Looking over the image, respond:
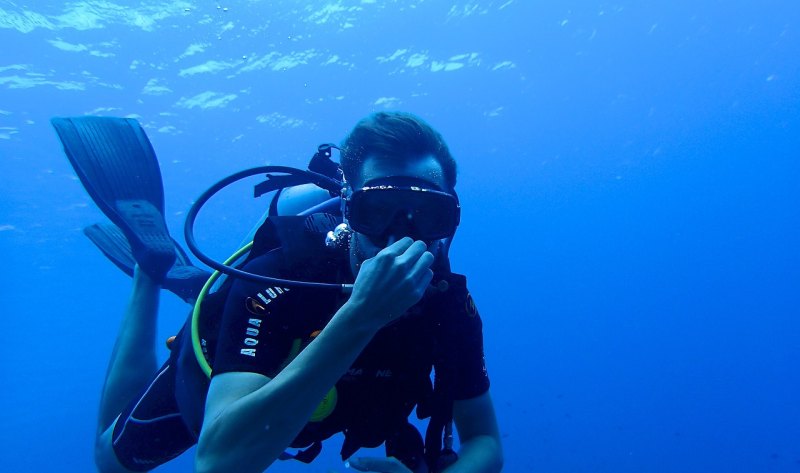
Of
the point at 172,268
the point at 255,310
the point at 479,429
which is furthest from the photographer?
the point at 172,268

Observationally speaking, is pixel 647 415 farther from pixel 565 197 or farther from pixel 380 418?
pixel 380 418

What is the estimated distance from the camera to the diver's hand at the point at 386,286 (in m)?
1.89

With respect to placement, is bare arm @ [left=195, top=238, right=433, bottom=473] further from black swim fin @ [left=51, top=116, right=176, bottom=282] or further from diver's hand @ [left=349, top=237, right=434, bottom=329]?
black swim fin @ [left=51, top=116, right=176, bottom=282]

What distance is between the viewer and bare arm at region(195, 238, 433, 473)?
6.23 feet

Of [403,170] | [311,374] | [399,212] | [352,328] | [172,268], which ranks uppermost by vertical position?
[172,268]

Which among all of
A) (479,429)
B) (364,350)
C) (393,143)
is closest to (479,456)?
(479,429)

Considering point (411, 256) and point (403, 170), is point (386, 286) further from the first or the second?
point (403, 170)

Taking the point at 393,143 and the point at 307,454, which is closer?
the point at 393,143

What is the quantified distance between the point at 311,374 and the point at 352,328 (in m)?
0.24

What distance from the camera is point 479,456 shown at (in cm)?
296

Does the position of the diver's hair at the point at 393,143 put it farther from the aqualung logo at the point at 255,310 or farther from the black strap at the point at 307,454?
the black strap at the point at 307,454

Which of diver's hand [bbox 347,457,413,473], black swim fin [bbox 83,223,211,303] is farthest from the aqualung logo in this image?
black swim fin [bbox 83,223,211,303]

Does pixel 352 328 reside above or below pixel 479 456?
above

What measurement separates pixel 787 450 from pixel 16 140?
6599 cm
